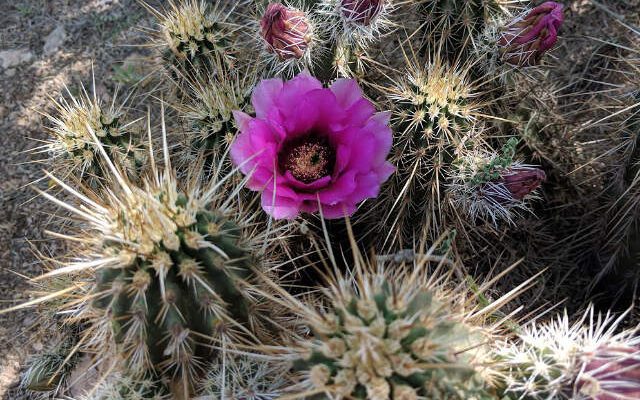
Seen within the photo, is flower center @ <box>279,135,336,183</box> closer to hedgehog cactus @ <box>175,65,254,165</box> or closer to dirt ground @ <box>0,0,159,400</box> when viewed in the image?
hedgehog cactus @ <box>175,65,254,165</box>

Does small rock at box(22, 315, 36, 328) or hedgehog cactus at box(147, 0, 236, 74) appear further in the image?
small rock at box(22, 315, 36, 328)

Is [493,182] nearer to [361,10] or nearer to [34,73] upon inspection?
[361,10]

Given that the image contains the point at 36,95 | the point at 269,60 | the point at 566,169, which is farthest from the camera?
the point at 36,95

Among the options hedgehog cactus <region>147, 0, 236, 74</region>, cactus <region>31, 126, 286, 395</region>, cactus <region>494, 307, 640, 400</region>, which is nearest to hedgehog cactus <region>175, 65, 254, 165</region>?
hedgehog cactus <region>147, 0, 236, 74</region>

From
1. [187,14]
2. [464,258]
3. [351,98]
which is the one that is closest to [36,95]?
[187,14]

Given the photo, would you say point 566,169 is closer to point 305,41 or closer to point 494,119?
point 494,119

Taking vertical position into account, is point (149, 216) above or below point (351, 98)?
below

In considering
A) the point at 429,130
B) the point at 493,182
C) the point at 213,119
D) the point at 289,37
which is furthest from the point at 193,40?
the point at 493,182
